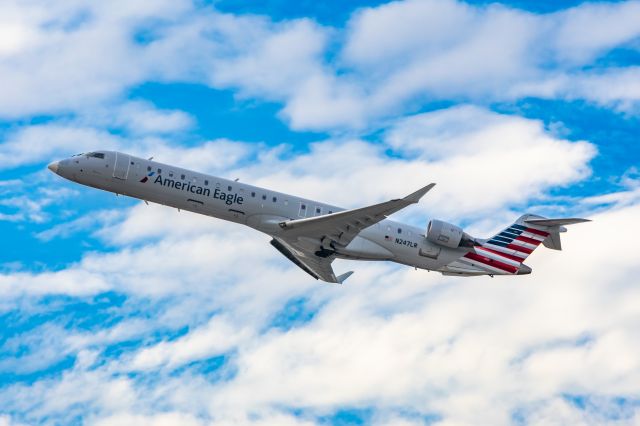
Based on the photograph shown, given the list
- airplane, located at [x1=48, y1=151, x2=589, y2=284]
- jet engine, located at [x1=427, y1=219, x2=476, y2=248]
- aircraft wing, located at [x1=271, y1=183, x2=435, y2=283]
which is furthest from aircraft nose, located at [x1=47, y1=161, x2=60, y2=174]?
jet engine, located at [x1=427, y1=219, x2=476, y2=248]

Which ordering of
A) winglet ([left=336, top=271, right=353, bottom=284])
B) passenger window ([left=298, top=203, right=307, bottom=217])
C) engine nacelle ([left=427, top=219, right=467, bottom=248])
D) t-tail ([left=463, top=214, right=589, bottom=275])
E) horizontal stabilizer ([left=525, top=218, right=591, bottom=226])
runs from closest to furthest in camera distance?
passenger window ([left=298, top=203, right=307, bottom=217]) < horizontal stabilizer ([left=525, top=218, right=591, bottom=226]) < engine nacelle ([left=427, top=219, right=467, bottom=248]) < t-tail ([left=463, top=214, right=589, bottom=275]) < winglet ([left=336, top=271, right=353, bottom=284])

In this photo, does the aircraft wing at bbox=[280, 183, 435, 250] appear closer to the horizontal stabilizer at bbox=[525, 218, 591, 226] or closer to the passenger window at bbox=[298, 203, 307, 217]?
the passenger window at bbox=[298, 203, 307, 217]

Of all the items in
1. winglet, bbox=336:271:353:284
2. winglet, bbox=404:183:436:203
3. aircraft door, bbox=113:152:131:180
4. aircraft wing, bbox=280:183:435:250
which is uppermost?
aircraft door, bbox=113:152:131:180

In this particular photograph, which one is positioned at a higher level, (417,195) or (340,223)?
(417,195)

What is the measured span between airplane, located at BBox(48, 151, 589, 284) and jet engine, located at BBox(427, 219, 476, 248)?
5 centimetres

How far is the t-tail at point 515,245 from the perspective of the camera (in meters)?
51.6

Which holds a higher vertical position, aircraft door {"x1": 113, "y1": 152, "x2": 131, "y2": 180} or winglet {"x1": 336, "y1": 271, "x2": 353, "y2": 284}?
aircraft door {"x1": 113, "y1": 152, "x2": 131, "y2": 180}

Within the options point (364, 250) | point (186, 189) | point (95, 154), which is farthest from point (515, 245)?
point (95, 154)

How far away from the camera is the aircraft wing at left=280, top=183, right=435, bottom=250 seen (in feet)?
145

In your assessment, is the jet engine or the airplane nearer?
the airplane

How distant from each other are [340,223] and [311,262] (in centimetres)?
590

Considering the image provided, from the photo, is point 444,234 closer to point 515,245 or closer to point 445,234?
point 445,234

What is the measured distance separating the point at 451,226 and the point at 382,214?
6.05 meters

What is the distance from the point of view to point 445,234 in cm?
4938
